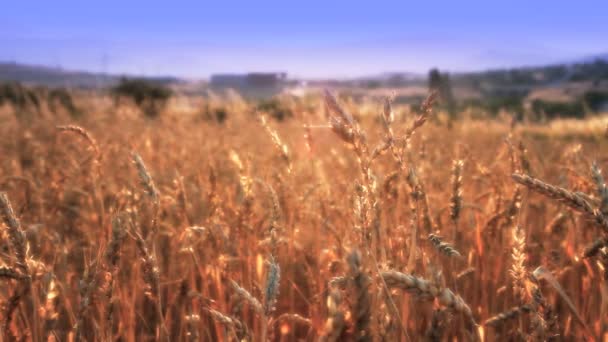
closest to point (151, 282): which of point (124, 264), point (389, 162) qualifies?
point (124, 264)

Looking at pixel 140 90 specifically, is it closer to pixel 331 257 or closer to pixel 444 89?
pixel 444 89

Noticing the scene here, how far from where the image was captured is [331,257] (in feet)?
4.51

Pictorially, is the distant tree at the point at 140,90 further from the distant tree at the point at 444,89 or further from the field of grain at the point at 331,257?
the field of grain at the point at 331,257

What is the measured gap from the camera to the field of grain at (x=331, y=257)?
0.72m

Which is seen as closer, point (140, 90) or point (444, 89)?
point (444, 89)

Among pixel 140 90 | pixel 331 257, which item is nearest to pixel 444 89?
pixel 331 257

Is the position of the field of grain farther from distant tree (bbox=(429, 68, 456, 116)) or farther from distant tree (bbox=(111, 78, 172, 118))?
distant tree (bbox=(111, 78, 172, 118))

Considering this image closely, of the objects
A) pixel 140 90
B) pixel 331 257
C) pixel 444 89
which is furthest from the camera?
pixel 140 90

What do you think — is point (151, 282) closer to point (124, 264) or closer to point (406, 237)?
point (406, 237)

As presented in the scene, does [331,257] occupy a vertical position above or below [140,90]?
below

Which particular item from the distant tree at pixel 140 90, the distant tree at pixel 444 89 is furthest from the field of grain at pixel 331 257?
the distant tree at pixel 140 90

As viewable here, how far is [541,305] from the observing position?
0.75 metres

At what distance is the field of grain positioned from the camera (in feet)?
2.36

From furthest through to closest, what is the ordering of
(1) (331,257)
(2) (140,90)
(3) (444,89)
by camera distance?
(2) (140,90) < (3) (444,89) < (1) (331,257)
